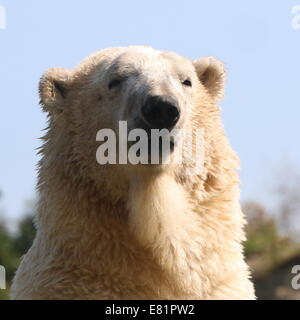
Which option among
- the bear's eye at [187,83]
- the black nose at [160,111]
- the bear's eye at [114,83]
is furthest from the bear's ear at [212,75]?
the black nose at [160,111]

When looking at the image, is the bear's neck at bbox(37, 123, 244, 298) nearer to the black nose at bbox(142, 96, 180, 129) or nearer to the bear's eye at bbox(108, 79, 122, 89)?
the black nose at bbox(142, 96, 180, 129)

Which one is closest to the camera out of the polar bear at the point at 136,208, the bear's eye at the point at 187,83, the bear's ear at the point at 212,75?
the polar bear at the point at 136,208

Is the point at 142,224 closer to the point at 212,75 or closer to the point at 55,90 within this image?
the point at 55,90

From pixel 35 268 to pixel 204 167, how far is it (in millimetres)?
1072

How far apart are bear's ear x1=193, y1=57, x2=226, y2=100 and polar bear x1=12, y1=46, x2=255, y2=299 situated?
36 cm

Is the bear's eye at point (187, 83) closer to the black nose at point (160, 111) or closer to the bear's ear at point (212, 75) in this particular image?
the bear's ear at point (212, 75)

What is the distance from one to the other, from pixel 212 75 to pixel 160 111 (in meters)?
1.01

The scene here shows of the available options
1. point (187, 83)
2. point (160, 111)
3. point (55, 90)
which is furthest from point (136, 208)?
point (55, 90)

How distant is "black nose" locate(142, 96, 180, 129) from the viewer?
18.0 ft

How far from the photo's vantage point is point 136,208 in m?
5.66

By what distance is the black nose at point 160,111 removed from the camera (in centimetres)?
547

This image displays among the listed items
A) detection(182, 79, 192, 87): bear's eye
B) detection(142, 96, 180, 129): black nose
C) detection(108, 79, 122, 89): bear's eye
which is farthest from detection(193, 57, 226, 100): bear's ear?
detection(142, 96, 180, 129): black nose
